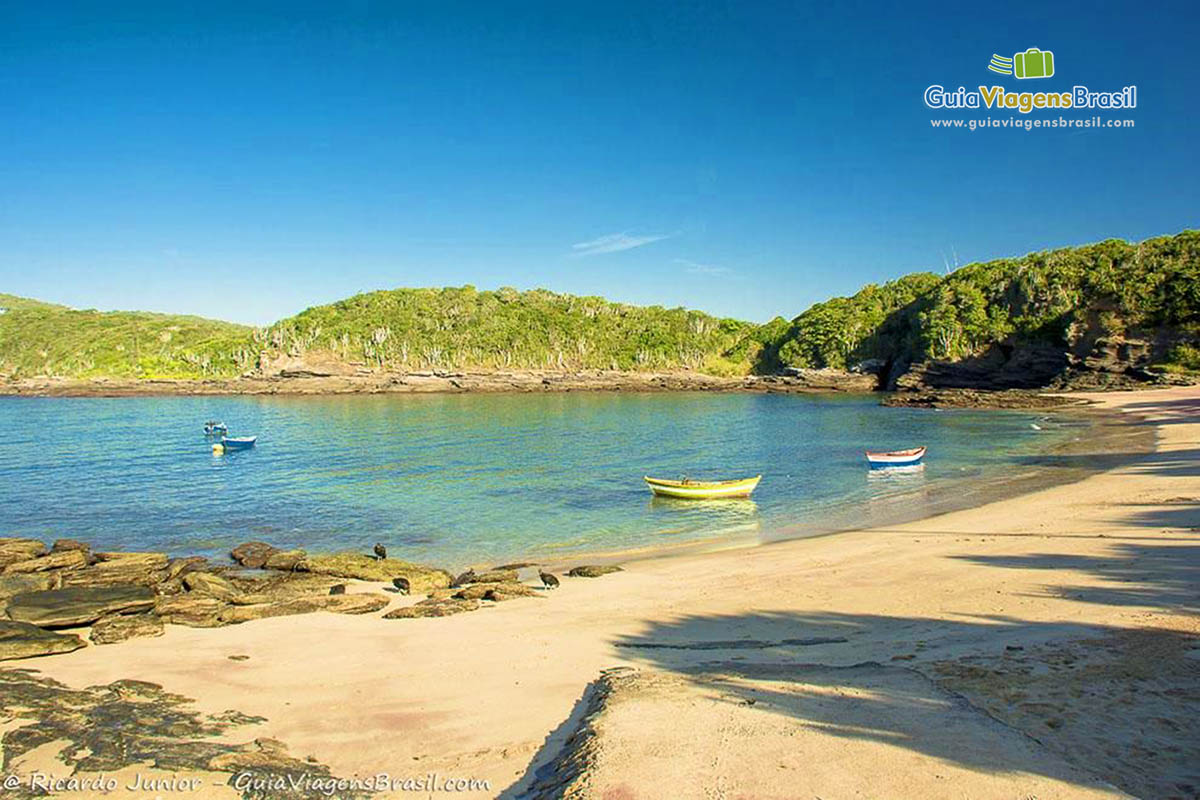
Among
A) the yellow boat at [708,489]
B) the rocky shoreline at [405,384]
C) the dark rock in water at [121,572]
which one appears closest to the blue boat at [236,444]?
the dark rock in water at [121,572]

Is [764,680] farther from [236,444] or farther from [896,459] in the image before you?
[236,444]

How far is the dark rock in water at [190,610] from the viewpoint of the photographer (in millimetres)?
12984

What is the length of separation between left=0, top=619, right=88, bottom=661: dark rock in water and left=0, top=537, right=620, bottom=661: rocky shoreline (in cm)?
1

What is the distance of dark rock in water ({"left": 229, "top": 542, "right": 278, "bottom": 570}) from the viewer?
19.0 meters

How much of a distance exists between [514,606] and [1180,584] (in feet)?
40.8

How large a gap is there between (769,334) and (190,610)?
545ft

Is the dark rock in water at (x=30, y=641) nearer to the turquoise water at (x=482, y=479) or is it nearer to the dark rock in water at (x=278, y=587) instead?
the dark rock in water at (x=278, y=587)

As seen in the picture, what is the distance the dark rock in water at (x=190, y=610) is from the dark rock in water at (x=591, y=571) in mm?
8253

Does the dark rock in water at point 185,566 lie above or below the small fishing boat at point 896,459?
below

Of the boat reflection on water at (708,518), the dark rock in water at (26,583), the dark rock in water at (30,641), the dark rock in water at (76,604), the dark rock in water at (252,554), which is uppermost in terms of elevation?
the dark rock in water at (30,641)

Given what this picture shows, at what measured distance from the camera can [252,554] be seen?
19.6 meters

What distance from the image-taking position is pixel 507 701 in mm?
8258

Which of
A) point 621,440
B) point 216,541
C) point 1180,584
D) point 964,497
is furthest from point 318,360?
point 1180,584

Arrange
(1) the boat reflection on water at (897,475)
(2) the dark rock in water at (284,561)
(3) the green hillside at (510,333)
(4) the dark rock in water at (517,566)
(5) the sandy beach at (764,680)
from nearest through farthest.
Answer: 1. (5) the sandy beach at (764,680)
2. (4) the dark rock in water at (517,566)
3. (2) the dark rock in water at (284,561)
4. (1) the boat reflection on water at (897,475)
5. (3) the green hillside at (510,333)
